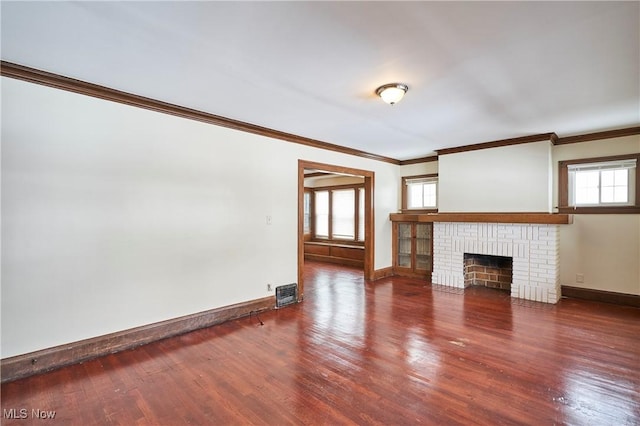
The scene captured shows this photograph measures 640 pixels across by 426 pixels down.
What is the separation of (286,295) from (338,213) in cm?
441

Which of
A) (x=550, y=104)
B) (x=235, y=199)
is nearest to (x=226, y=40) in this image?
(x=235, y=199)

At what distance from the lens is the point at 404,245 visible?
6.56 m

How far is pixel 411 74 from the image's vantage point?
2.61 meters

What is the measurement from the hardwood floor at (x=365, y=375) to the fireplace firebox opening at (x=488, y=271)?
141cm

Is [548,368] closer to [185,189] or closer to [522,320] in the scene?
[522,320]

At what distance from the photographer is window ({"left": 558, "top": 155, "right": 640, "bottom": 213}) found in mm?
4340

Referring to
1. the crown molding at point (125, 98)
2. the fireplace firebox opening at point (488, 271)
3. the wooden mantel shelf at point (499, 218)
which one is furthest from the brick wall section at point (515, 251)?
the crown molding at point (125, 98)

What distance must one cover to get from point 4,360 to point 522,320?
5.19 metres

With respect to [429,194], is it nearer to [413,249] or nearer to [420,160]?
[420,160]

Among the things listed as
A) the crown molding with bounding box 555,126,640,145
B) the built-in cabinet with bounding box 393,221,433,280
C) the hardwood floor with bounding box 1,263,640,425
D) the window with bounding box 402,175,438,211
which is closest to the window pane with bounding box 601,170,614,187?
the crown molding with bounding box 555,126,640,145

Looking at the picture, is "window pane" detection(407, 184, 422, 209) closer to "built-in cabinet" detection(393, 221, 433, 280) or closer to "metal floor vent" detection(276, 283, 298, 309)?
"built-in cabinet" detection(393, 221, 433, 280)

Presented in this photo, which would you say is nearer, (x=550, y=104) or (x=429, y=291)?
(x=550, y=104)

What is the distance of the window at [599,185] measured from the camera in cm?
434

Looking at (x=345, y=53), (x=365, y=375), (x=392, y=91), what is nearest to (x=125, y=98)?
(x=345, y=53)
